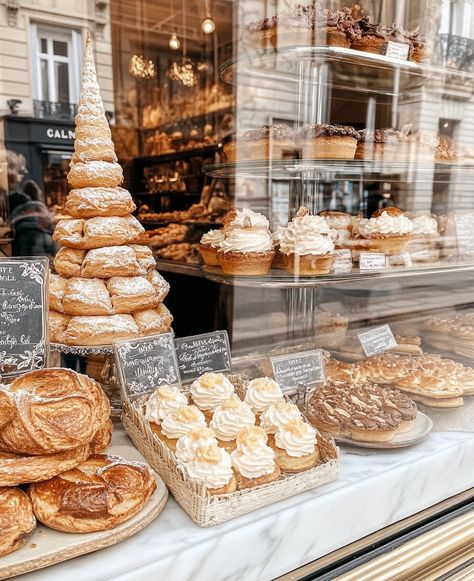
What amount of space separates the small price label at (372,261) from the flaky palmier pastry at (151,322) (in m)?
1.03

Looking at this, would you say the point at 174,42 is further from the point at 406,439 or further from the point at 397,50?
the point at 406,439

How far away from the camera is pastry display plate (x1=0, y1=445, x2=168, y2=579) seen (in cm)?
110

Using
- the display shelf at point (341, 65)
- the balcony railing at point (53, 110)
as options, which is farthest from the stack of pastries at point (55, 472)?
the balcony railing at point (53, 110)

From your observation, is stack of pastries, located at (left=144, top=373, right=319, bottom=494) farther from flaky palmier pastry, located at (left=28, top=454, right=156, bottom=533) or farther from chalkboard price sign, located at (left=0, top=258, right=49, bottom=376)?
chalkboard price sign, located at (left=0, top=258, right=49, bottom=376)

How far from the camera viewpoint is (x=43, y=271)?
1664 millimetres

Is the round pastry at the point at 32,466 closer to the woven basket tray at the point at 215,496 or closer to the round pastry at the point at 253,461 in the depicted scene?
the woven basket tray at the point at 215,496

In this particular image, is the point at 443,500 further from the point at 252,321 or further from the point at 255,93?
the point at 255,93

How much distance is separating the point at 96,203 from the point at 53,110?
681 cm

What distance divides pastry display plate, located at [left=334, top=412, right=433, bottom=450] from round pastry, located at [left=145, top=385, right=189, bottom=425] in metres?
0.60

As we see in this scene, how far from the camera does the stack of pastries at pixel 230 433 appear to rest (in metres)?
1.34

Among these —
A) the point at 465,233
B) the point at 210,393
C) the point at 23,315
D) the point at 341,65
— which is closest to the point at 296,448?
the point at 210,393

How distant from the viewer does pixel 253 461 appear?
54.4 inches

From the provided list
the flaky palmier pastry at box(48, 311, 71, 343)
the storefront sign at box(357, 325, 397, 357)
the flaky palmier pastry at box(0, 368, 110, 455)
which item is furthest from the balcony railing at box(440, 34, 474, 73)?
the flaky palmier pastry at box(0, 368, 110, 455)

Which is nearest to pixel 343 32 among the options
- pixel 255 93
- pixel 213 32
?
pixel 255 93
